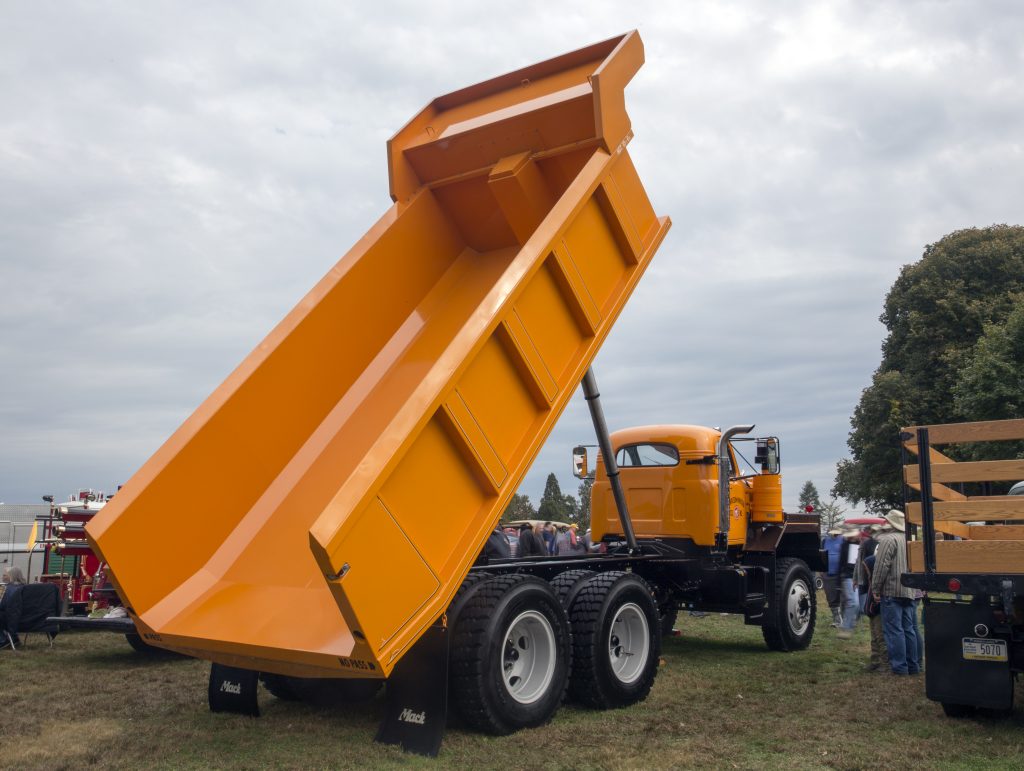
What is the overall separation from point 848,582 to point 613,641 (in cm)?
711

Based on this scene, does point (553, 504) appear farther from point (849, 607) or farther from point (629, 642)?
point (629, 642)

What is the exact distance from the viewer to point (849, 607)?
12.1m

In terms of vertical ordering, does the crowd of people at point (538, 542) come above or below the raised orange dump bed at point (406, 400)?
below

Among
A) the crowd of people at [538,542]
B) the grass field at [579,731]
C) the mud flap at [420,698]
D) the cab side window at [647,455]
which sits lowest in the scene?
the grass field at [579,731]

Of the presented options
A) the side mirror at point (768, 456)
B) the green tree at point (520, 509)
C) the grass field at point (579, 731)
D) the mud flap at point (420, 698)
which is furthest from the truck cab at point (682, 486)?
the green tree at point (520, 509)

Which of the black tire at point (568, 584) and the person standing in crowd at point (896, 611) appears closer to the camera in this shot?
the black tire at point (568, 584)

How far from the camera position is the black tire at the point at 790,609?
9938 millimetres

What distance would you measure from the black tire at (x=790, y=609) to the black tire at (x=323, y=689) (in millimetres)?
5348

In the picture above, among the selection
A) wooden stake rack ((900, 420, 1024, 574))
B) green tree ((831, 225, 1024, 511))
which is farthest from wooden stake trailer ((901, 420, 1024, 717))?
green tree ((831, 225, 1024, 511))

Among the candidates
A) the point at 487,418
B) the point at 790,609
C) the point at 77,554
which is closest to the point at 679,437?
the point at 790,609

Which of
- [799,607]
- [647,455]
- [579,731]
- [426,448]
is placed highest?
[647,455]

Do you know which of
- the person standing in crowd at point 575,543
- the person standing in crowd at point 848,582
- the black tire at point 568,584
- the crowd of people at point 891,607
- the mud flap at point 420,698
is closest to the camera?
the mud flap at point 420,698

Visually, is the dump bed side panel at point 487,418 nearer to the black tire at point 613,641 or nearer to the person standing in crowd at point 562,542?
the black tire at point 613,641

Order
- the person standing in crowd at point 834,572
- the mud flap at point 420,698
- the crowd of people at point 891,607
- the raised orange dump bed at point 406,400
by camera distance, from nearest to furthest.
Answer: the raised orange dump bed at point 406,400 → the mud flap at point 420,698 → the crowd of people at point 891,607 → the person standing in crowd at point 834,572
